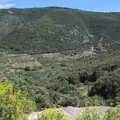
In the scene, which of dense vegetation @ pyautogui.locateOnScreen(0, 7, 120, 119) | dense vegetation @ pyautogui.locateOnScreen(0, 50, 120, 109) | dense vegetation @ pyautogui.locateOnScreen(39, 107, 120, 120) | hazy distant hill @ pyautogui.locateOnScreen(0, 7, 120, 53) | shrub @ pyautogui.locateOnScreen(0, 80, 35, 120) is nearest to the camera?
dense vegetation @ pyautogui.locateOnScreen(39, 107, 120, 120)

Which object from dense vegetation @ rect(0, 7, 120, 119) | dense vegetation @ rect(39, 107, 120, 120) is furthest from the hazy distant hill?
dense vegetation @ rect(39, 107, 120, 120)

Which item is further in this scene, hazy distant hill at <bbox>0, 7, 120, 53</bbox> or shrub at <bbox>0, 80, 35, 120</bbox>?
hazy distant hill at <bbox>0, 7, 120, 53</bbox>

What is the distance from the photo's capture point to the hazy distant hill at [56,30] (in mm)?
135625

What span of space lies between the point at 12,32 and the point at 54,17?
2775 cm

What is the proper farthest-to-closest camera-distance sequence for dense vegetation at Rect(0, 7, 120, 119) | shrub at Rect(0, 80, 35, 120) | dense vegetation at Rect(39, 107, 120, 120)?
1. dense vegetation at Rect(0, 7, 120, 119)
2. shrub at Rect(0, 80, 35, 120)
3. dense vegetation at Rect(39, 107, 120, 120)

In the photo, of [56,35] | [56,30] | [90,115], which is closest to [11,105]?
[90,115]

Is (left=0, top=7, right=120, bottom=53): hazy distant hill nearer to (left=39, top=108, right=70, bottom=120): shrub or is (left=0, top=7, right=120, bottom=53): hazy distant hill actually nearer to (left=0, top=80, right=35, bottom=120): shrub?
(left=0, top=80, right=35, bottom=120): shrub

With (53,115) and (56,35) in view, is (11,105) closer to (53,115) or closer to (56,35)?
(53,115)

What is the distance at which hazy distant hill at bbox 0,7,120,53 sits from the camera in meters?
136

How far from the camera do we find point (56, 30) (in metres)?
151

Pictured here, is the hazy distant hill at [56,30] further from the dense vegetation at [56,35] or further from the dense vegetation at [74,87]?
the dense vegetation at [74,87]

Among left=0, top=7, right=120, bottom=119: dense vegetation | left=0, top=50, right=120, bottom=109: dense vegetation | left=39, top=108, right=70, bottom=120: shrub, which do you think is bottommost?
left=0, top=7, right=120, bottom=119: dense vegetation

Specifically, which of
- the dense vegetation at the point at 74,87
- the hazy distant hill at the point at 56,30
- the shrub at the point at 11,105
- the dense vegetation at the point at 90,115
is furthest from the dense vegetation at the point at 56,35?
the dense vegetation at the point at 90,115

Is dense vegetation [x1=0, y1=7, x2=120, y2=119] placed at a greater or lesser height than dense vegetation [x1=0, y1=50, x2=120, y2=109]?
lesser
